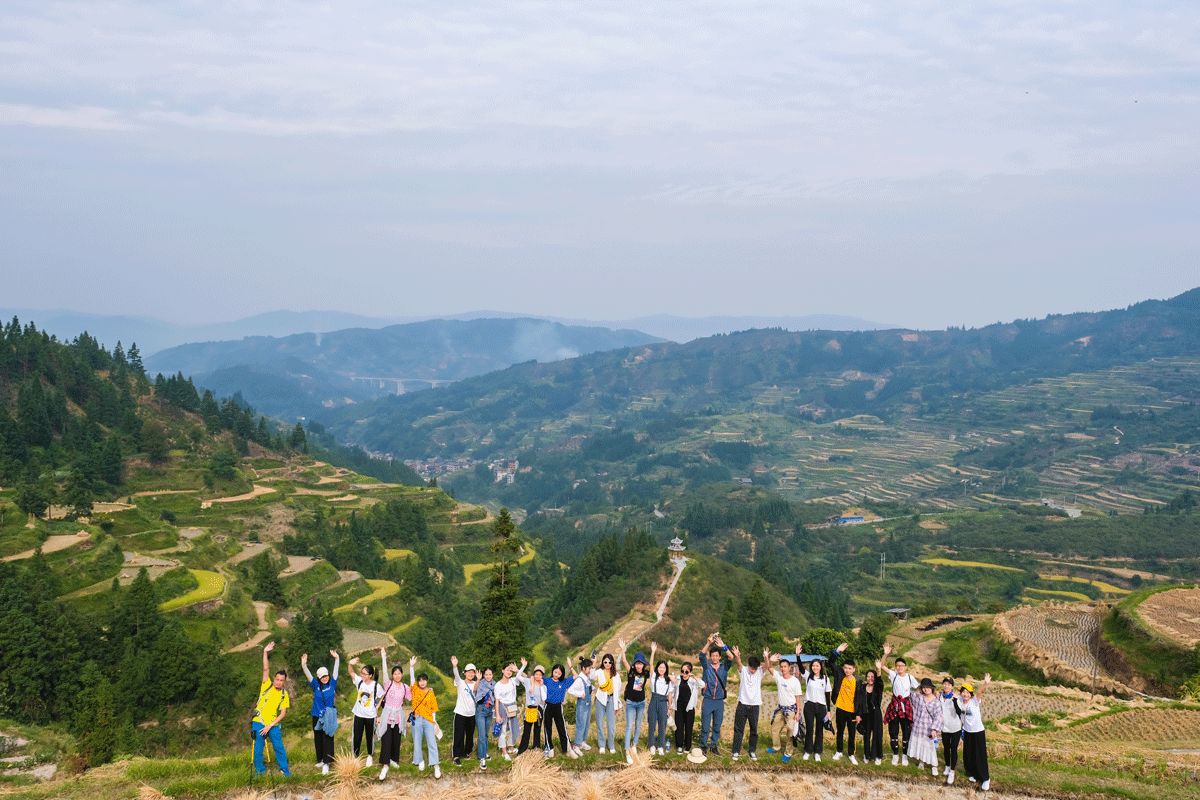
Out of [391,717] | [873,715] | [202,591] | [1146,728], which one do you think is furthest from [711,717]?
[202,591]

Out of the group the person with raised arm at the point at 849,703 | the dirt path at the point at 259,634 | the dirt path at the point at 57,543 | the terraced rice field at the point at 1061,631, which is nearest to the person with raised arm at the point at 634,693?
the person with raised arm at the point at 849,703

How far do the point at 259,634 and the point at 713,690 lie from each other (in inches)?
1353

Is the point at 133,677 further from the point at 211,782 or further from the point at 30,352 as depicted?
the point at 30,352

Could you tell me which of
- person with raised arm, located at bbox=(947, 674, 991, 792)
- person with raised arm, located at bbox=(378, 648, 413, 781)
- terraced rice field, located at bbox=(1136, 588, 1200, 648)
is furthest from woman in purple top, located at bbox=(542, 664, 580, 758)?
terraced rice field, located at bbox=(1136, 588, 1200, 648)

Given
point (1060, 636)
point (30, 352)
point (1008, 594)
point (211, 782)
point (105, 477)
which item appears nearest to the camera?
point (211, 782)

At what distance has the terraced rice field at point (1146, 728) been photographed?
963 inches

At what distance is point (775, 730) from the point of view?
53.6 ft

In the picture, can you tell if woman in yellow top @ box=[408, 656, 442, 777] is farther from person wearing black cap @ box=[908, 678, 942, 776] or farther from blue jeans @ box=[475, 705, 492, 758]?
person wearing black cap @ box=[908, 678, 942, 776]

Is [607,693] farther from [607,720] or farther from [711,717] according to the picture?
[711,717]

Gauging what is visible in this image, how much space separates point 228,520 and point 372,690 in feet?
187

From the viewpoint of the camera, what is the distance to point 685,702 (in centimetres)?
1524

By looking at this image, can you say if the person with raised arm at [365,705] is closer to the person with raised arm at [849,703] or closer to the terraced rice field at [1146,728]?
the person with raised arm at [849,703]

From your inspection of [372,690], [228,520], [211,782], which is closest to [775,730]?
[372,690]

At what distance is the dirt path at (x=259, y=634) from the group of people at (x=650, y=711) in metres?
27.8
